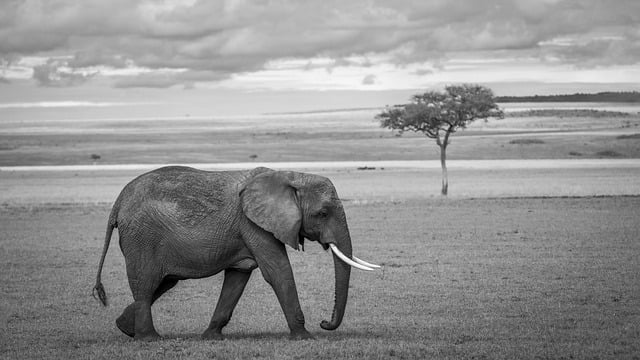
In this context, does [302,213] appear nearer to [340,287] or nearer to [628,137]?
[340,287]

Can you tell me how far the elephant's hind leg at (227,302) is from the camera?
14.3 metres

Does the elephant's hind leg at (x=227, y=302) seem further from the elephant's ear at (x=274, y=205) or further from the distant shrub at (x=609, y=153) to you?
the distant shrub at (x=609, y=153)

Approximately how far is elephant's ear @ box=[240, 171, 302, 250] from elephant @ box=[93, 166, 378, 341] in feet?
0.05

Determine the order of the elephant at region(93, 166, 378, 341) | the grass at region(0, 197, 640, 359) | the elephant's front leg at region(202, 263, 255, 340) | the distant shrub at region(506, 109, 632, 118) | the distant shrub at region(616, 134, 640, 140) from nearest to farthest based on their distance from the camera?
the grass at region(0, 197, 640, 359)
the elephant at region(93, 166, 378, 341)
the elephant's front leg at region(202, 263, 255, 340)
the distant shrub at region(616, 134, 640, 140)
the distant shrub at region(506, 109, 632, 118)

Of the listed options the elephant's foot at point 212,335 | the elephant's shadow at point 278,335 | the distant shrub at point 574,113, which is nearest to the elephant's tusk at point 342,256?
the elephant's shadow at point 278,335

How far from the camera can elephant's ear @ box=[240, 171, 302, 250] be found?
13430 millimetres

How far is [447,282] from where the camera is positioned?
20.4 metres

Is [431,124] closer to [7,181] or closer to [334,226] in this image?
[7,181]

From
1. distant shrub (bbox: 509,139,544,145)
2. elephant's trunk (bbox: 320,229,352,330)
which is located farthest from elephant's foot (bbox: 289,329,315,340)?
distant shrub (bbox: 509,139,544,145)

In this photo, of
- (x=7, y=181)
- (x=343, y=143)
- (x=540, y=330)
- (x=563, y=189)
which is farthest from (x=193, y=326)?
(x=343, y=143)

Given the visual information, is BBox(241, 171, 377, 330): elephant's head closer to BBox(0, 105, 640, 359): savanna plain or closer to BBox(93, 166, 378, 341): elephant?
BBox(93, 166, 378, 341): elephant

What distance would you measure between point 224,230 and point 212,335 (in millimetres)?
1741

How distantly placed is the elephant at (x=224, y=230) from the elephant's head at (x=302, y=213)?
0.01 m

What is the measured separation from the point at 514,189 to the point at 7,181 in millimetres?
36397
